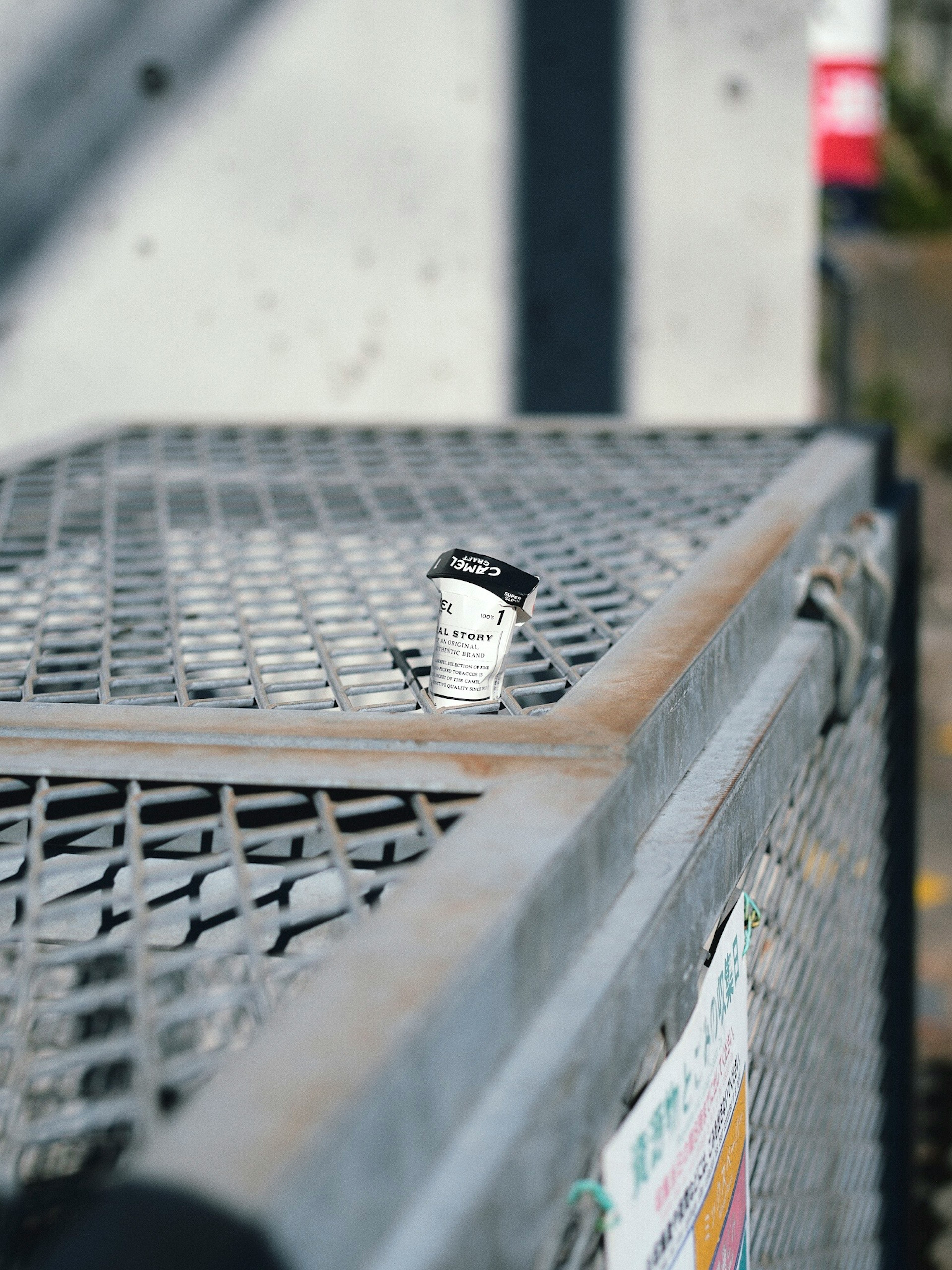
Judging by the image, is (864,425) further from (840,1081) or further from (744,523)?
(840,1081)

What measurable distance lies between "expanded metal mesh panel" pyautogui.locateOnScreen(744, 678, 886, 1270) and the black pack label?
0.88 ft

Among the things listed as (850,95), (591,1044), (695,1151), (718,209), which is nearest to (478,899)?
(591,1044)

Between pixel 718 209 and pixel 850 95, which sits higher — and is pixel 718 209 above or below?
below

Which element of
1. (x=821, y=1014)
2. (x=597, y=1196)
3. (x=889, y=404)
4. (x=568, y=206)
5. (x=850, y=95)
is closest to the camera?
(x=597, y=1196)

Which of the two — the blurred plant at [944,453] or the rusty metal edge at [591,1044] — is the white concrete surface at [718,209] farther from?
the blurred plant at [944,453]

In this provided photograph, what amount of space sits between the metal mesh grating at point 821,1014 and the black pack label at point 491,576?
250mm

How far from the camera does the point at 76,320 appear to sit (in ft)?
7.67

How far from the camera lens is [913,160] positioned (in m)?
12.4

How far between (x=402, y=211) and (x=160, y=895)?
2.07 meters

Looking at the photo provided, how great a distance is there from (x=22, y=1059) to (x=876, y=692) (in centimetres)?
110

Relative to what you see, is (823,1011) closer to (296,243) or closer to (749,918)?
(749,918)

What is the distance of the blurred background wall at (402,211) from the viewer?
230cm

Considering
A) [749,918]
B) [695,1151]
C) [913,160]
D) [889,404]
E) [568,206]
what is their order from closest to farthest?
[695,1151] → [749,918] → [568,206] → [889,404] → [913,160]

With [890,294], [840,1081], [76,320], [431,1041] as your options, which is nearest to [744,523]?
[840,1081]
